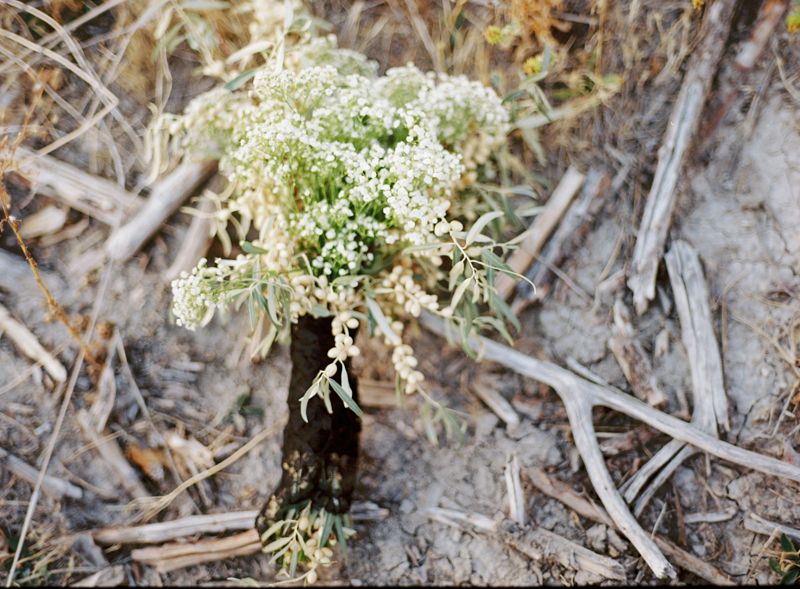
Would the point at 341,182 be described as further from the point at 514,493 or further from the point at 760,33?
the point at 760,33

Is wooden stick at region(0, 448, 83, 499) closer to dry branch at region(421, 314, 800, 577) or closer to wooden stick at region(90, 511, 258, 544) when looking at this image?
wooden stick at region(90, 511, 258, 544)

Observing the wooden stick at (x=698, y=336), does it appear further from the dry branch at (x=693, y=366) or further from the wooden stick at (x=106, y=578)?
the wooden stick at (x=106, y=578)

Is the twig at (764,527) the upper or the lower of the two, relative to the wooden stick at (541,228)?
lower

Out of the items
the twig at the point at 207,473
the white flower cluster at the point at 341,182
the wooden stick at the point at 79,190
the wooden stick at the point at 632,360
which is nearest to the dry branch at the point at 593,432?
the wooden stick at the point at 632,360

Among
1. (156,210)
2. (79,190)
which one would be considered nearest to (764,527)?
(156,210)

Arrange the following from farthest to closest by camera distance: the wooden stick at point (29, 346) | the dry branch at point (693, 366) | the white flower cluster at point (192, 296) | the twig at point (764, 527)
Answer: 1. the wooden stick at point (29, 346)
2. the dry branch at point (693, 366)
3. the twig at point (764, 527)
4. the white flower cluster at point (192, 296)

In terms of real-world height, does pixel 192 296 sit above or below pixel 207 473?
above
